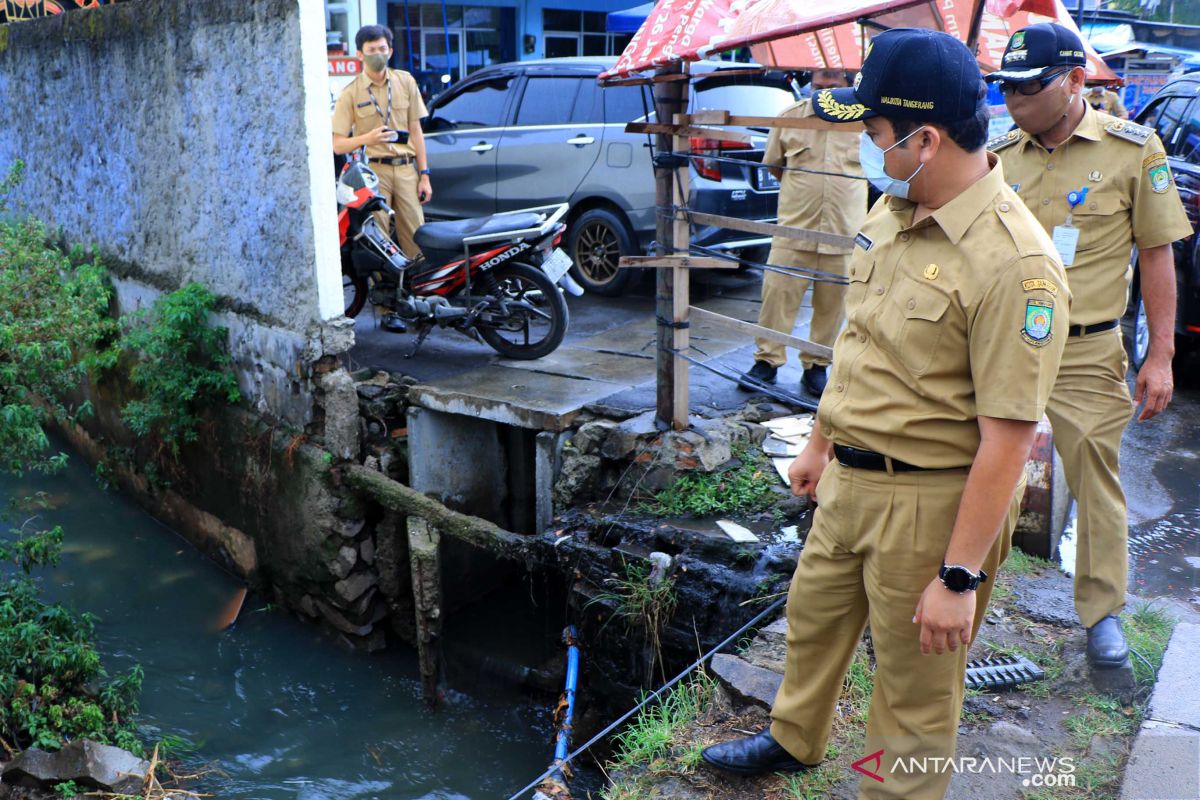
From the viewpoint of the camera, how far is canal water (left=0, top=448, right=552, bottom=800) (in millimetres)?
4855

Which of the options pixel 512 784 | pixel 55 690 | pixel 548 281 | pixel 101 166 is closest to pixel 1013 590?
pixel 512 784

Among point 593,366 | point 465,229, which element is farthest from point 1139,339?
point 465,229

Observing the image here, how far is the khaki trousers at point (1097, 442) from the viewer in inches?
123

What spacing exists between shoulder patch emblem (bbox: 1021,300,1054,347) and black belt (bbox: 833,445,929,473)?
0.38 m

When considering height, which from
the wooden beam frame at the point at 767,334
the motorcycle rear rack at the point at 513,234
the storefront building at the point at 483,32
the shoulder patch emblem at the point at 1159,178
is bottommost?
the wooden beam frame at the point at 767,334

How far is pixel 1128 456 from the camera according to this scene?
5.55m

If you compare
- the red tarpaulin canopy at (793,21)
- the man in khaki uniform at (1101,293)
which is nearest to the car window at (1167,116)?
the red tarpaulin canopy at (793,21)

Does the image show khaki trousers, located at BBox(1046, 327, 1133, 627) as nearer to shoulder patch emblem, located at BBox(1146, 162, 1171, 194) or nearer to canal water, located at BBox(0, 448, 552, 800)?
shoulder patch emblem, located at BBox(1146, 162, 1171, 194)

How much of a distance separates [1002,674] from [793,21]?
7.62ft

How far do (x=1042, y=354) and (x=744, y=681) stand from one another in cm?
171

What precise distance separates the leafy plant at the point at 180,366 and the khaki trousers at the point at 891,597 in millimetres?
4806

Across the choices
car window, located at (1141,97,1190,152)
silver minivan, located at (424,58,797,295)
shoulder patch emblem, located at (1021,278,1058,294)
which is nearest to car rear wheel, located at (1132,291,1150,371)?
car window, located at (1141,97,1190,152)

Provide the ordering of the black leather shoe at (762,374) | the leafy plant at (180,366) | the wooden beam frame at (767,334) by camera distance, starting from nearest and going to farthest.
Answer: the wooden beam frame at (767,334) < the black leather shoe at (762,374) < the leafy plant at (180,366)

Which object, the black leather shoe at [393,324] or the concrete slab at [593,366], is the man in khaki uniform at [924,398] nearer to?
the concrete slab at [593,366]
